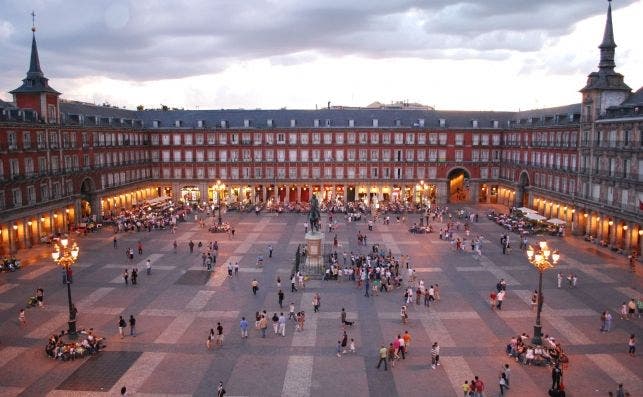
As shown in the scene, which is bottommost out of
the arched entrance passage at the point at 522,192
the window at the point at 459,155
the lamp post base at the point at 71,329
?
the lamp post base at the point at 71,329

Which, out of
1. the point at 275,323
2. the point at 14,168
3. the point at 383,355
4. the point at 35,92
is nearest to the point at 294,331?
the point at 275,323

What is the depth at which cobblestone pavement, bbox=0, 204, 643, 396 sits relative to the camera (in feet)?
81.9

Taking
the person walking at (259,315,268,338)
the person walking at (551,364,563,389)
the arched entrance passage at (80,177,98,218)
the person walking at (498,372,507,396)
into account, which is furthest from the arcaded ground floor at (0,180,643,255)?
the person walking at (259,315,268,338)

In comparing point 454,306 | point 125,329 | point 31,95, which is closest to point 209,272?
point 125,329

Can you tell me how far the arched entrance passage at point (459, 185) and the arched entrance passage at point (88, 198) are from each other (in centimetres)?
5592

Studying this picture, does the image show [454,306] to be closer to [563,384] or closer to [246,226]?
[563,384]

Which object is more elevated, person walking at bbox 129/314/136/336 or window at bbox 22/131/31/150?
window at bbox 22/131/31/150

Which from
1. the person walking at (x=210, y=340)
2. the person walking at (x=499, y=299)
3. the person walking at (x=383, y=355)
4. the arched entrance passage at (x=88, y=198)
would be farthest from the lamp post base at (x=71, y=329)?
the arched entrance passage at (x=88, y=198)

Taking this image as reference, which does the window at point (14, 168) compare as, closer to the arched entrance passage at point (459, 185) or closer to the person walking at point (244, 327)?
the person walking at point (244, 327)

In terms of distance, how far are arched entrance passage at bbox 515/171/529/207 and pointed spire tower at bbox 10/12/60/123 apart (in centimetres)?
6485

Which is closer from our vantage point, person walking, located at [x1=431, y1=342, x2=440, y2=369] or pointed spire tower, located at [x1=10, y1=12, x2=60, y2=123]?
person walking, located at [x1=431, y1=342, x2=440, y2=369]

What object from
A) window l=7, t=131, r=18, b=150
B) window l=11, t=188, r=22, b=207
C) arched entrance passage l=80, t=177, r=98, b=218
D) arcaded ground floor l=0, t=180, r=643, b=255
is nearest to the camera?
window l=7, t=131, r=18, b=150

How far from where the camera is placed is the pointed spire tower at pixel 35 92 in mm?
60000

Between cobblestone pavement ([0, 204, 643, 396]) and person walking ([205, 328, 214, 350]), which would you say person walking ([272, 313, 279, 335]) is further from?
person walking ([205, 328, 214, 350])
